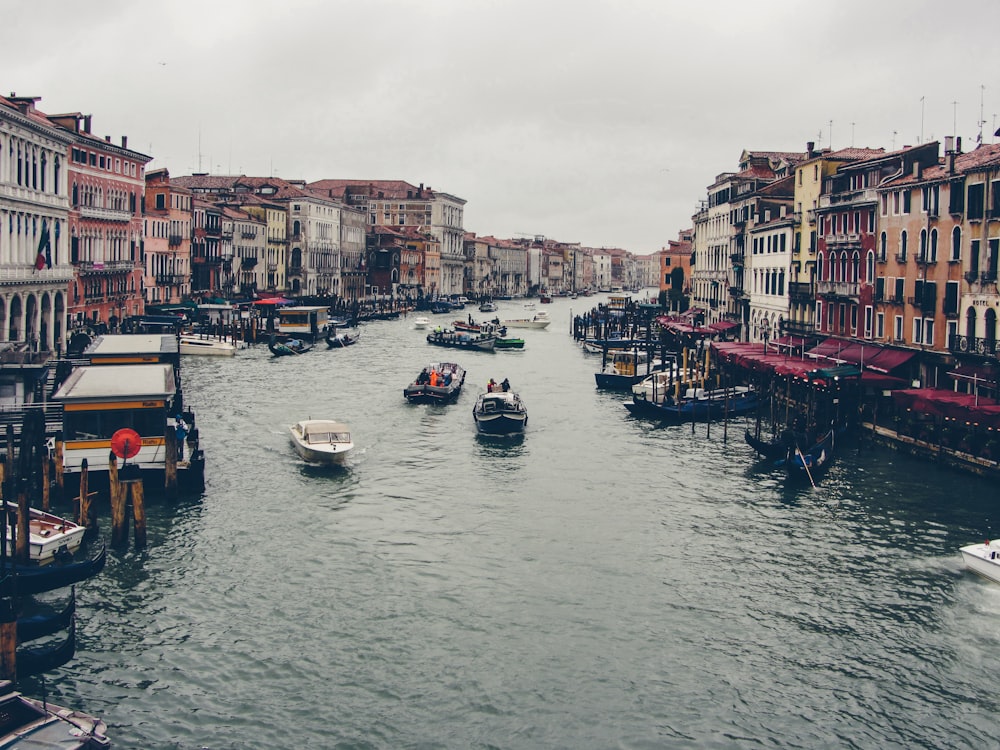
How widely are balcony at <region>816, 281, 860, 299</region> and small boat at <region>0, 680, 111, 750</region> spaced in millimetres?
31658

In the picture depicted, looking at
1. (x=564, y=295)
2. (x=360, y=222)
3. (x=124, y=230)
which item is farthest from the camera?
(x=564, y=295)

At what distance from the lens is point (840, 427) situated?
30688mm

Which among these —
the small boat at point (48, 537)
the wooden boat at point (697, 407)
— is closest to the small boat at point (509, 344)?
the wooden boat at point (697, 407)

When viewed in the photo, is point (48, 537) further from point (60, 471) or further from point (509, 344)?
point (509, 344)

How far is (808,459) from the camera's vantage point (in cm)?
2602

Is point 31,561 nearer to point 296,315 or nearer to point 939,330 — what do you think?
point 939,330

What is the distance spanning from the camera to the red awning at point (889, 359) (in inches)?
1297

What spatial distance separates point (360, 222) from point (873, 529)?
9808cm

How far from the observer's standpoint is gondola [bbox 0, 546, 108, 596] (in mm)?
15789

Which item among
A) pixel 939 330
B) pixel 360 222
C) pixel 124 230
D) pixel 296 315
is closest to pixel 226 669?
pixel 939 330

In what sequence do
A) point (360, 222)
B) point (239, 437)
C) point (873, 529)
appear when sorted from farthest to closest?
point (360, 222) < point (239, 437) < point (873, 529)

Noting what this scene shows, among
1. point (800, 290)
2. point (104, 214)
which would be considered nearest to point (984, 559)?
point (800, 290)

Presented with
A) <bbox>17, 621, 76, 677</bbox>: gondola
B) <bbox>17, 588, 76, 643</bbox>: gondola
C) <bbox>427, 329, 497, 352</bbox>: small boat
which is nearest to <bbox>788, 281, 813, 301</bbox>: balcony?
<bbox>427, 329, 497, 352</bbox>: small boat

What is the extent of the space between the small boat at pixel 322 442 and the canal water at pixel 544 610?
404 mm
